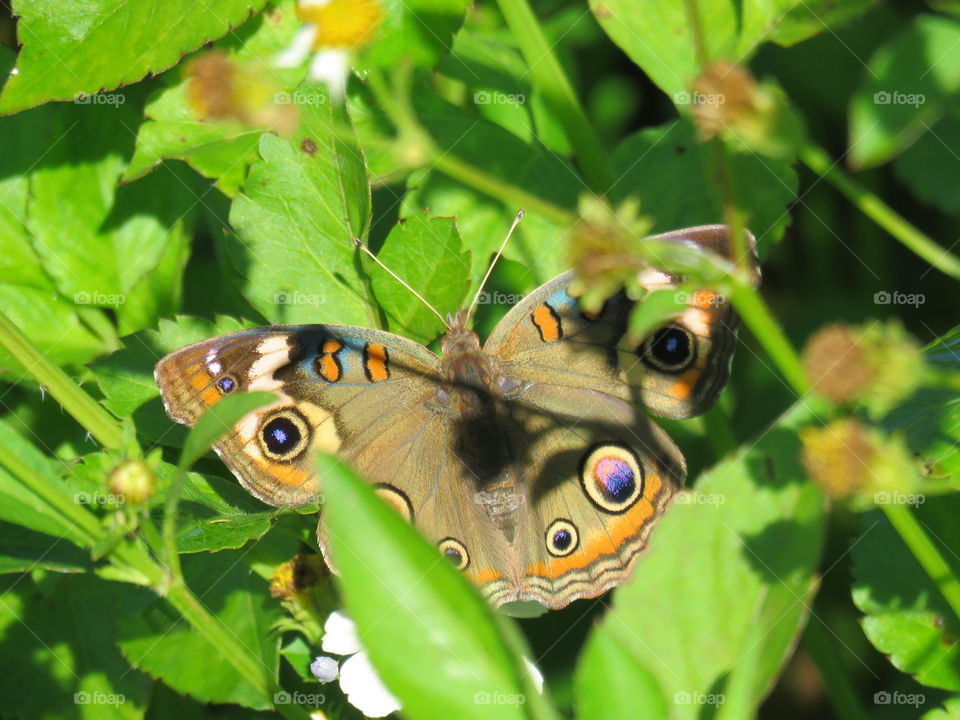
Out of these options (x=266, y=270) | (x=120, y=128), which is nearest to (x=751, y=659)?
(x=266, y=270)

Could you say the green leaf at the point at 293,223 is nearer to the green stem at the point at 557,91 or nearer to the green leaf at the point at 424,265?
the green leaf at the point at 424,265

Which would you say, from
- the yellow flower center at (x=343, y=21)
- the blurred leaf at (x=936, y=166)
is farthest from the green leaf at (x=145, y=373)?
the blurred leaf at (x=936, y=166)

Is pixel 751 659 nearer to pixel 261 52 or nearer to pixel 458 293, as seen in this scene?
pixel 458 293

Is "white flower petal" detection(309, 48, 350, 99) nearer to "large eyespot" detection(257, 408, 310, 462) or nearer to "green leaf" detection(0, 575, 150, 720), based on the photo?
"large eyespot" detection(257, 408, 310, 462)

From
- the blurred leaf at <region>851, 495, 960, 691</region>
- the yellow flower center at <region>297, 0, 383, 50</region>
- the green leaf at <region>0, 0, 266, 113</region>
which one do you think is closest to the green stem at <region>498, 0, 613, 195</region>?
the yellow flower center at <region>297, 0, 383, 50</region>

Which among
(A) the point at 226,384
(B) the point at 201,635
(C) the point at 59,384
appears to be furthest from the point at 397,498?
(C) the point at 59,384
